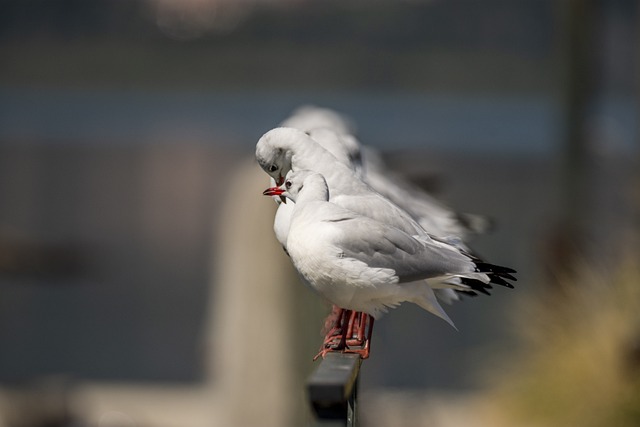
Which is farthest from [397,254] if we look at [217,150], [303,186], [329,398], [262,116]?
[262,116]

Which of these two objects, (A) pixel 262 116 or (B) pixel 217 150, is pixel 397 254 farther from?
(A) pixel 262 116

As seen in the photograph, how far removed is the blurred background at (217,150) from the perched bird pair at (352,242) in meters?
4.18

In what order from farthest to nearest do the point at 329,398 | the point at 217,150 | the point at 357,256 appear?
the point at 217,150 < the point at 357,256 < the point at 329,398

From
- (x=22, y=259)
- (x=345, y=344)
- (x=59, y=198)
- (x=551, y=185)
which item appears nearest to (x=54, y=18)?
(x=59, y=198)

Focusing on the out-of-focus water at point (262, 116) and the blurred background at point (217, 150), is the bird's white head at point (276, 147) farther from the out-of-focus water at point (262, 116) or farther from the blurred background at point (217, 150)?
the out-of-focus water at point (262, 116)

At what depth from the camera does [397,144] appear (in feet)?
28.7

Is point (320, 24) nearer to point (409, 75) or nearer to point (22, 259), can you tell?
point (409, 75)

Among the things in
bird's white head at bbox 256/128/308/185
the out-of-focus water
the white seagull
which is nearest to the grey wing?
the white seagull

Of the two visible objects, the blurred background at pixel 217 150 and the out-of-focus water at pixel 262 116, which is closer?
the blurred background at pixel 217 150

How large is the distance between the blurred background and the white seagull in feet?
13.9

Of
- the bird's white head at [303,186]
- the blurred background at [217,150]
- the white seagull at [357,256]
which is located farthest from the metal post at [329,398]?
the blurred background at [217,150]

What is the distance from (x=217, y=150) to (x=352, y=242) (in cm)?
720

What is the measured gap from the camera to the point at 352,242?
5.12 ft

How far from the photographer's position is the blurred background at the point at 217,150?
22.9 ft
